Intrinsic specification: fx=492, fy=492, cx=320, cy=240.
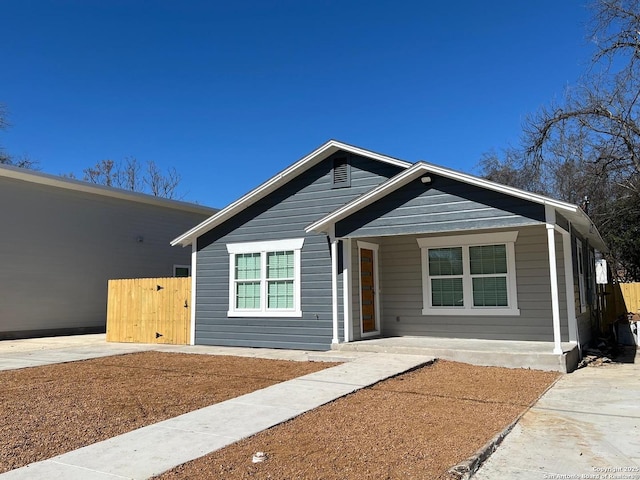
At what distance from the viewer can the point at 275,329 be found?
1170cm

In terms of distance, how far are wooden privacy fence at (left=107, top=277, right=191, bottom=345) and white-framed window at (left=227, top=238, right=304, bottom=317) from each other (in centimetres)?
160

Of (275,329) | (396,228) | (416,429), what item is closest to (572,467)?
(416,429)

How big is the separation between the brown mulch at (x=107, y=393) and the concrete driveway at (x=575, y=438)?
3.68 meters

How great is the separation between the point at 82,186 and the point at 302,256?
9831mm

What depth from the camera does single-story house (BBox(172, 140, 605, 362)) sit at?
973 centimetres

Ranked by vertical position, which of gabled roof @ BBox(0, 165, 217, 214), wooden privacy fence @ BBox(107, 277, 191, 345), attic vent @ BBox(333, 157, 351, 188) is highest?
gabled roof @ BBox(0, 165, 217, 214)

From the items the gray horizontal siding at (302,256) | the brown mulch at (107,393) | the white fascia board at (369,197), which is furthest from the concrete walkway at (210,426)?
the white fascia board at (369,197)

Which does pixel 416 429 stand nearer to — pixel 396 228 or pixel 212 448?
pixel 212 448

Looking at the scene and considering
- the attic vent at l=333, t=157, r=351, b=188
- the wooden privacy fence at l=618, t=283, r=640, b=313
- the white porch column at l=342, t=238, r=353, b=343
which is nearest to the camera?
the white porch column at l=342, t=238, r=353, b=343

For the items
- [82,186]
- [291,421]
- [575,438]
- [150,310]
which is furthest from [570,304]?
[82,186]

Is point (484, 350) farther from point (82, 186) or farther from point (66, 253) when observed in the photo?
point (82, 186)

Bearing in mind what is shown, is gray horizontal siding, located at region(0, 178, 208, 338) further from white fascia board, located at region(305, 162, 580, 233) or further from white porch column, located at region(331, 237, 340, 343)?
white porch column, located at region(331, 237, 340, 343)

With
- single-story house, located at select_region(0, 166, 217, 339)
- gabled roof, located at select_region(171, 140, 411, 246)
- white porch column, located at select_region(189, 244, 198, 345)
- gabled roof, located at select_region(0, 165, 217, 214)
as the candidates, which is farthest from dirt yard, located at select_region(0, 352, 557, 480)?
gabled roof, located at select_region(0, 165, 217, 214)

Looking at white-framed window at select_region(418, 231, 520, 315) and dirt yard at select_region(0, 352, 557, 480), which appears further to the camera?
white-framed window at select_region(418, 231, 520, 315)
